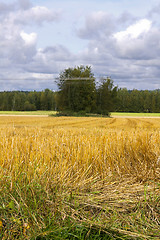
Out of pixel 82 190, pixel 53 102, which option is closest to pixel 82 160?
pixel 82 190

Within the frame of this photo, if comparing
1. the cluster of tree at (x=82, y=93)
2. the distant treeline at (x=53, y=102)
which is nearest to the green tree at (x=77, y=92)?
the cluster of tree at (x=82, y=93)

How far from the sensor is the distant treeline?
69.2 metres

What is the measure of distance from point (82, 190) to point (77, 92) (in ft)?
75.0

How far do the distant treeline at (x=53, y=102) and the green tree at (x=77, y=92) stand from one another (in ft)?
117

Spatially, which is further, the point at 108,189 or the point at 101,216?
the point at 108,189

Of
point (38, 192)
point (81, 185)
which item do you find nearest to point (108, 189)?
point (81, 185)

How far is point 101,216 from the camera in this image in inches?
84.4

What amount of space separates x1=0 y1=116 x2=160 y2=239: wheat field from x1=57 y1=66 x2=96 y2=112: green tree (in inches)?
829

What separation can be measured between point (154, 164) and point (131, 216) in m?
1.06

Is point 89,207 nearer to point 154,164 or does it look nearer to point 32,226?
point 32,226

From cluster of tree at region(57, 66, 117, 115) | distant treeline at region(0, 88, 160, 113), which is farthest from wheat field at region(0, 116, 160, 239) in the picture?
distant treeline at region(0, 88, 160, 113)


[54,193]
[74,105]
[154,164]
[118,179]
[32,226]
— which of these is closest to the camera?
[32,226]

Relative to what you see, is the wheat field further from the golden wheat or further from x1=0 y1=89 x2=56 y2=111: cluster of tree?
x1=0 y1=89 x2=56 y2=111: cluster of tree

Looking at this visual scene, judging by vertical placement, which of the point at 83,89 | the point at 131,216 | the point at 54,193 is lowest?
the point at 131,216
